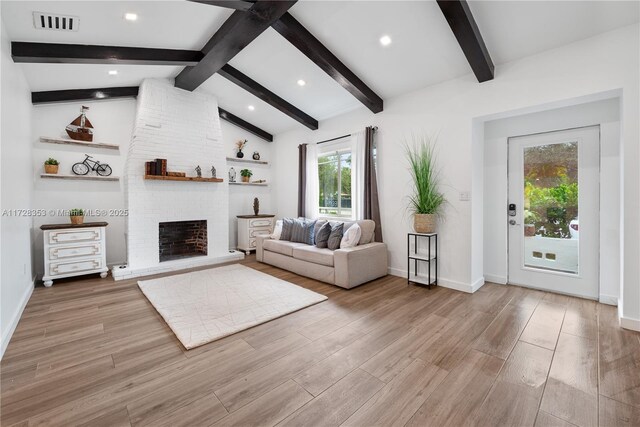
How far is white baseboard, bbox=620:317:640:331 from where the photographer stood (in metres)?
2.44

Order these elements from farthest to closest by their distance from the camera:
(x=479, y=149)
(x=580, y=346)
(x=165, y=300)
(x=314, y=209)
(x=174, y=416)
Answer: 1. (x=314, y=209)
2. (x=479, y=149)
3. (x=165, y=300)
4. (x=580, y=346)
5. (x=174, y=416)

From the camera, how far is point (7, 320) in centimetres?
235

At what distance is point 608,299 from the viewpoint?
9.82ft

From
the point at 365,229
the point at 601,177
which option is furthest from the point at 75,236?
the point at 601,177

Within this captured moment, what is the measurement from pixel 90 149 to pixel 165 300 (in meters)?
3.21

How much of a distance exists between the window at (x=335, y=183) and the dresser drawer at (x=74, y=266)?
3.87m

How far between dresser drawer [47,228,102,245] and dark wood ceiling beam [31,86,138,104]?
1985 millimetres

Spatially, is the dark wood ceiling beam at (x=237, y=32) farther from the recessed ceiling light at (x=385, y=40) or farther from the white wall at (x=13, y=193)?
the white wall at (x=13, y=193)

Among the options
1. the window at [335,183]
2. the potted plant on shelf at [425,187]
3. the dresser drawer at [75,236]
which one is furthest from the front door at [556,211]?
the dresser drawer at [75,236]

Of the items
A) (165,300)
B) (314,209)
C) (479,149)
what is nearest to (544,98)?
(479,149)

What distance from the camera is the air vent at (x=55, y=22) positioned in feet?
8.73

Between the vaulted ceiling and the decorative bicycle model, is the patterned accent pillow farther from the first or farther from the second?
the decorative bicycle model

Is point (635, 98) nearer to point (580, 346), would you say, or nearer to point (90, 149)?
point (580, 346)

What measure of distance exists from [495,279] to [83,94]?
681 cm
